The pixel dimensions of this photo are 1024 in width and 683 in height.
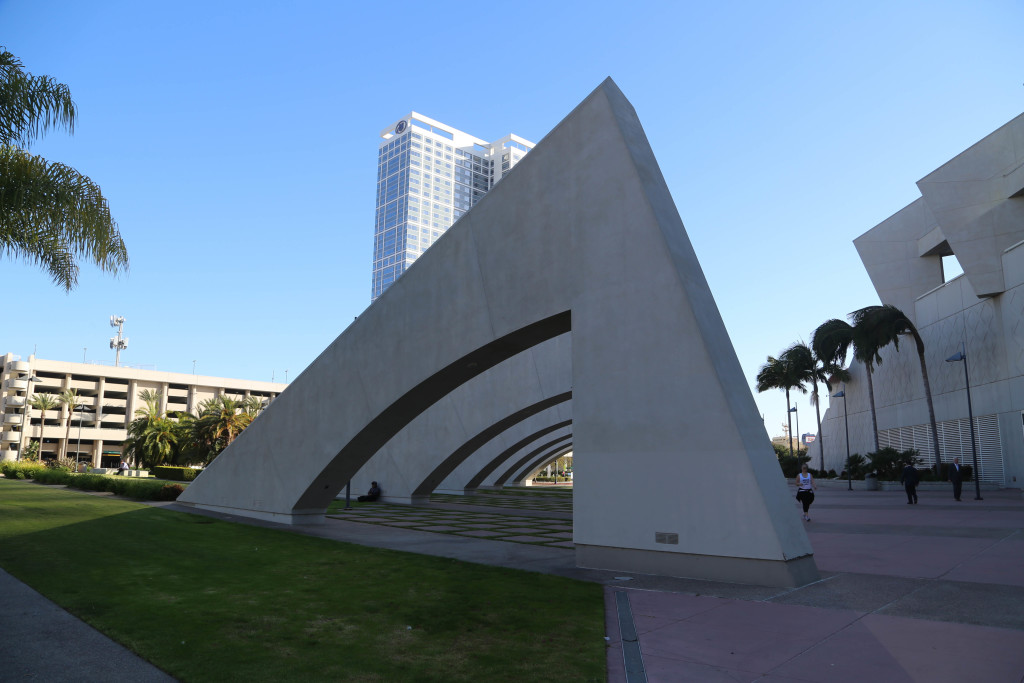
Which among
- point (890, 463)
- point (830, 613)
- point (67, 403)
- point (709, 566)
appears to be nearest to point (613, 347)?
point (709, 566)

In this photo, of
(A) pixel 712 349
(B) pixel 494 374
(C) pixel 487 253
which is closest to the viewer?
(A) pixel 712 349

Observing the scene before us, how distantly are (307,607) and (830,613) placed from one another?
6.01m

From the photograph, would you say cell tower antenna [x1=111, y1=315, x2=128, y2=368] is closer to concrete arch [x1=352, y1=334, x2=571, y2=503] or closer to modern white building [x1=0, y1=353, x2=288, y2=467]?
modern white building [x1=0, y1=353, x2=288, y2=467]

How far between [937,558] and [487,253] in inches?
376

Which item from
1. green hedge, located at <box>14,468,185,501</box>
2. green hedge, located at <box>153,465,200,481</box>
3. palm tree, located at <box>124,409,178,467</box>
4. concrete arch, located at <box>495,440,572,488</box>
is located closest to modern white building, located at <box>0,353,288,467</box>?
palm tree, located at <box>124,409,178,467</box>

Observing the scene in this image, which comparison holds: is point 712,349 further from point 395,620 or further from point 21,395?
point 21,395

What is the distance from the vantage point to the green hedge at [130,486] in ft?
69.3

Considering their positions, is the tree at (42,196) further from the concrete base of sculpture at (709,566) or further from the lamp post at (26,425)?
the lamp post at (26,425)

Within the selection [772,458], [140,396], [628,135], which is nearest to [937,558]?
[772,458]

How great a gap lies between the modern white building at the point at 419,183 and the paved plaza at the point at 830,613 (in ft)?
462

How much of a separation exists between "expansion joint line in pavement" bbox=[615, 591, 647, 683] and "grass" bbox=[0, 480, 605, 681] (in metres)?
0.23

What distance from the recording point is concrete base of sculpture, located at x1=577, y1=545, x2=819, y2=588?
28.0 feet

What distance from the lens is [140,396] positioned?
88938 mm

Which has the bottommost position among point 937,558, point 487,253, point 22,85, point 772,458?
point 937,558
